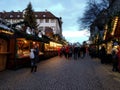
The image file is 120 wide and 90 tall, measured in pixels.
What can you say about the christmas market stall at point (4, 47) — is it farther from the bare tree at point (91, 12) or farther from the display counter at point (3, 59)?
the bare tree at point (91, 12)

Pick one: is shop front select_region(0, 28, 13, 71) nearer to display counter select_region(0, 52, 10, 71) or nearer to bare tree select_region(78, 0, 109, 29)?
display counter select_region(0, 52, 10, 71)

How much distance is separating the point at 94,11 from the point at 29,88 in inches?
1664

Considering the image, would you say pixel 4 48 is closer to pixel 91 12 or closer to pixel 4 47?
pixel 4 47

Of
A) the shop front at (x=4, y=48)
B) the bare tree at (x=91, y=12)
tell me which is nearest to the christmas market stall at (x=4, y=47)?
the shop front at (x=4, y=48)

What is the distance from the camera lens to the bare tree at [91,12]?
51381 mm

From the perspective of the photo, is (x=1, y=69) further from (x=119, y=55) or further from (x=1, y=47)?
(x=119, y=55)

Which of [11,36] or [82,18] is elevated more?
[82,18]

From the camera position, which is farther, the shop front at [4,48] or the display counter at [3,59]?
the shop front at [4,48]

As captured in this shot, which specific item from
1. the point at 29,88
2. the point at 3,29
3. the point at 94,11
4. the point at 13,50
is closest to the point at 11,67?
the point at 13,50

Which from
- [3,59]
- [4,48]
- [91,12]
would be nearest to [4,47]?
[4,48]

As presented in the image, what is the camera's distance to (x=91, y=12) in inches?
2152

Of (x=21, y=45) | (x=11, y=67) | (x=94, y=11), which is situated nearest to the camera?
(x=11, y=67)

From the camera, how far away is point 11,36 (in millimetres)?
22219

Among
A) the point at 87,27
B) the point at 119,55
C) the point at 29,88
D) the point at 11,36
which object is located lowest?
the point at 29,88
